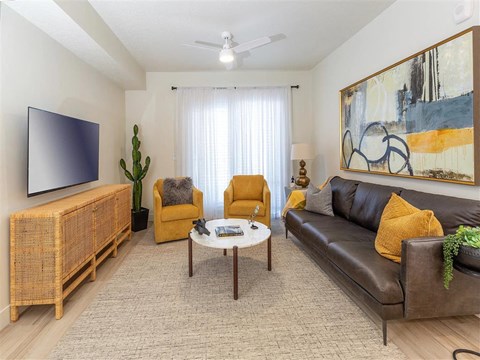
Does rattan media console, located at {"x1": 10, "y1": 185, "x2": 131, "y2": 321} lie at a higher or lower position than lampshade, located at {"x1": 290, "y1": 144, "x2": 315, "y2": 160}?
lower

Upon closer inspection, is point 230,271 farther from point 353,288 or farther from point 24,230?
point 24,230

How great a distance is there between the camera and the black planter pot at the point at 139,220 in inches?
167

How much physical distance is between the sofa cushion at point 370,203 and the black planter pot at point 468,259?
105 cm

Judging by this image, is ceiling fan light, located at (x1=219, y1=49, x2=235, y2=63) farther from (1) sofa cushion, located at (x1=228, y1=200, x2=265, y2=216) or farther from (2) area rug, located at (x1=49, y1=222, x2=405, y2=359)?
(2) area rug, located at (x1=49, y1=222, x2=405, y2=359)

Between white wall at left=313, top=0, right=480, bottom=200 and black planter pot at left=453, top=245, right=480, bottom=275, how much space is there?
0.81m

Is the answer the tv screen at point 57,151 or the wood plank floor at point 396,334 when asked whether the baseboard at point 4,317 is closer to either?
the wood plank floor at point 396,334

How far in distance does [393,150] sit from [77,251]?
324 centimetres

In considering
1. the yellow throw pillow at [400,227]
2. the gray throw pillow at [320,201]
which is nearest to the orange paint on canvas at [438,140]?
the yellow throw pillow at [400,227]

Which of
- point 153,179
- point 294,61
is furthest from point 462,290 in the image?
point 153,179

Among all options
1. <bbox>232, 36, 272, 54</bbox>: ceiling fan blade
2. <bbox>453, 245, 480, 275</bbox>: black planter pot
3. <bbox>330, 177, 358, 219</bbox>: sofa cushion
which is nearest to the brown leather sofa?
<bbox>453, 245, 480, 275</bbox>: black planter pot

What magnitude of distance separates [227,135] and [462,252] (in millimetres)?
3929

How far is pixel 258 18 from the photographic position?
9.91ft

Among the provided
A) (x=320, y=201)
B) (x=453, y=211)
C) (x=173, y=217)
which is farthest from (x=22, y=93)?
(x=453, y=211)

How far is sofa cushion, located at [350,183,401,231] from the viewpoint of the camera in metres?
2.60
